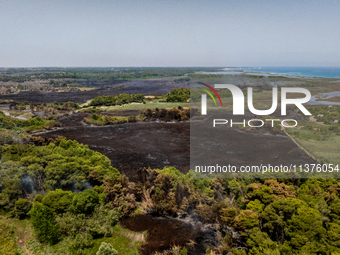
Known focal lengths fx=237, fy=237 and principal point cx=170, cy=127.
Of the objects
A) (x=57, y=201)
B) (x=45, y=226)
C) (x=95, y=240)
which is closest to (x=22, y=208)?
(x=57, y=201)

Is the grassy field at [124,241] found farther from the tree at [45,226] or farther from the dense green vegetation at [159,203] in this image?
the tree at [45,226]

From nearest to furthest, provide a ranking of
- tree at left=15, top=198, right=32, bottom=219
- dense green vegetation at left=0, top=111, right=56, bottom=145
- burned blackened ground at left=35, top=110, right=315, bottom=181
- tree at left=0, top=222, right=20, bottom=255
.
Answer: tree at left=0, top=222, right=20, bottom=255
tree at left=15, top=198, right=32, bottom=219
burned blackened ground at left=35, top=110, right=315, bottom=181
dense green vegetation at left=0, top=111, right=56, bottom=145

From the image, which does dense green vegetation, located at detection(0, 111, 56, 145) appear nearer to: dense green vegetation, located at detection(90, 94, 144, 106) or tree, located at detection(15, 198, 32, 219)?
tree, located at detection(15, 198, 32, 219)

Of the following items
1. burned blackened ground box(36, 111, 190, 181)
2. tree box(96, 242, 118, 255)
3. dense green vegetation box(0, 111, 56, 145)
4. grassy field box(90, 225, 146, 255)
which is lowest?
grassy field box(90, 225, 146, 255)

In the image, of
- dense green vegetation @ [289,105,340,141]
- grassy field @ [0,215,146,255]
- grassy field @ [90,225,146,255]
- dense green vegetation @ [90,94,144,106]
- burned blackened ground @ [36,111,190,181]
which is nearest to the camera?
grassy field @ [0,215,146,255]

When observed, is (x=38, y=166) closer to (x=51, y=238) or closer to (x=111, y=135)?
(x=51, y=238)

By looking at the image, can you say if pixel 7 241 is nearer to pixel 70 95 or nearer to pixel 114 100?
pixel 114 100

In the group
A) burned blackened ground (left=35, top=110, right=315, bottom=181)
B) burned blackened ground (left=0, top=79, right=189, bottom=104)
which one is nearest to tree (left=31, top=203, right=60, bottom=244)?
burned blackened ground (left=35, top=110, right=315, bottom=181)

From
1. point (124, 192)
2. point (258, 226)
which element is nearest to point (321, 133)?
point (258, 226)
